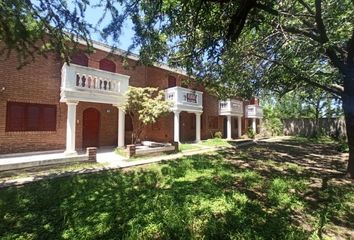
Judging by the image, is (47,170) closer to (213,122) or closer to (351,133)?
(351,133)

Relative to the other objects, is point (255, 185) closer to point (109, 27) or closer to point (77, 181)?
point (77, 181)

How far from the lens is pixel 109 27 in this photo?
645cm

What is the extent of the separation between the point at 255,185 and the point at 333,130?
2446 centimetres

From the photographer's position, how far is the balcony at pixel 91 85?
12.0 metres

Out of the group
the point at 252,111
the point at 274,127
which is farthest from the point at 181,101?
the point at 274,127

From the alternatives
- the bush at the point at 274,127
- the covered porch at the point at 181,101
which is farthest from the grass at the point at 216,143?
the bush at the point at 274,127

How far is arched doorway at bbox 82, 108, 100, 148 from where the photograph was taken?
14.8 meters

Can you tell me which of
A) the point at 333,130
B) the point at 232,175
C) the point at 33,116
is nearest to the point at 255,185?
the point at 232,175

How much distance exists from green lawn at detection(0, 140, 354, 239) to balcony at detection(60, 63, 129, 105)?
530 cm

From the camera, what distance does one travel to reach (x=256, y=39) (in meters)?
9.91

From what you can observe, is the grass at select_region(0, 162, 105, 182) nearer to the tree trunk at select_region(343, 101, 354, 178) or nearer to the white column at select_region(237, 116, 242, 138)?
the tree trunk at select_region(343, 101, 354, 178)

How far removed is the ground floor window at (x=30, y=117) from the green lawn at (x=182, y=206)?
5660mm

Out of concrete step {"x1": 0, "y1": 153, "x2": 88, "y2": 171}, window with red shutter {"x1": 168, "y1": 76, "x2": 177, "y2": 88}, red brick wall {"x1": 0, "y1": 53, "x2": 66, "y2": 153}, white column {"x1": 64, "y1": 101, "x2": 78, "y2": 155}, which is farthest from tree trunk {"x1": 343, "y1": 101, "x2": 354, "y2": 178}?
window with red shutter {"x1": 168, "y1": 76, "x2": 177, "y2": 88}

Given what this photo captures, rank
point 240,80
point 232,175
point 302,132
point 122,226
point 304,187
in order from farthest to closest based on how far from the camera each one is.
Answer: point 302,132 < point 240,80 < point 232,175 < point 304,187 < point 122,226
